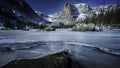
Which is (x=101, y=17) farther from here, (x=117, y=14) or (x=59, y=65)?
(x=59, y=65)

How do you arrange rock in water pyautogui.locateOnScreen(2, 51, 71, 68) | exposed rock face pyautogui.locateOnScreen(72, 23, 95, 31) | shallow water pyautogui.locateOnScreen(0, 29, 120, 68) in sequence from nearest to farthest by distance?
rock in water pyautogui.locateOnScreen(2, 51, 71, 68) < shallow water pyautogui.locateOnScreen(0, 29, 120, 68) < exposed rock face pyautogui.locateOnScreen(72, 23, 95, 31)

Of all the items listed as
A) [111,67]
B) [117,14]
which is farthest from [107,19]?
[111,67]

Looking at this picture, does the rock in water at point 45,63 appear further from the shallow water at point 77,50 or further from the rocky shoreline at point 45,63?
the shallow water at point 77,50

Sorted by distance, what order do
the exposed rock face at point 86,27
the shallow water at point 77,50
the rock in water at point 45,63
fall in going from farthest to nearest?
the exposed rock face at point 86,27, the shallow water at point 77,50, the rock in water at point 45,63

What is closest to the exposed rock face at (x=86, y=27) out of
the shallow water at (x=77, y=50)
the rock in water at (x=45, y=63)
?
the shallow water at (x=77, y=50)

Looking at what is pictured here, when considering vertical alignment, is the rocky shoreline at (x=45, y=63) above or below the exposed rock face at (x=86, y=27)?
below

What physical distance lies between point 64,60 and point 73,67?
0.72 m

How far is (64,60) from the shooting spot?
26.8 ft

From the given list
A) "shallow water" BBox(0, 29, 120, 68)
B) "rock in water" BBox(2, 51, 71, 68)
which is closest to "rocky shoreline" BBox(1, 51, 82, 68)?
"rock in water" BBox(2, 51, 71, 68)

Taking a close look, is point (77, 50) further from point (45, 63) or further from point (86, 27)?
point (86, 27)

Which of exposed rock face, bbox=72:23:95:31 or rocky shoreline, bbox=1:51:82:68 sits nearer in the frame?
rocky shoreline, bbox=1:51:82:68

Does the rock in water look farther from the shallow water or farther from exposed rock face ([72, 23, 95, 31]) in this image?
exposed rock face ([72, 23, 95, 31])

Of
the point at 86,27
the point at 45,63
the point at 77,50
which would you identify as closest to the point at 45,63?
the point at 45,63

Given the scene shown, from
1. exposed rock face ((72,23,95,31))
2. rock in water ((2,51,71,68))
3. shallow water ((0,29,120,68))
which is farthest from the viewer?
exposed rock face ((72,23,95,31))
